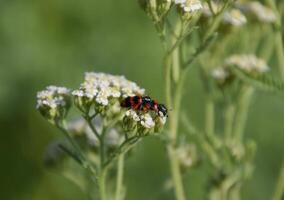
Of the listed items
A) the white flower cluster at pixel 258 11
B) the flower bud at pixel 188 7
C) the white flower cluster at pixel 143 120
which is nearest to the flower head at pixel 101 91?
the white flower cluster at pixel 143 120

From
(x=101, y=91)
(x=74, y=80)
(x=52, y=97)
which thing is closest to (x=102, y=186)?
(x=101, y=91)

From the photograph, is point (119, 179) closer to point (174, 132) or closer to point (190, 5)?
point (174, 132)

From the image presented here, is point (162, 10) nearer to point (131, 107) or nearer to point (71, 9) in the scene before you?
point (131, 107)

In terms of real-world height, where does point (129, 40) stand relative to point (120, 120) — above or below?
above

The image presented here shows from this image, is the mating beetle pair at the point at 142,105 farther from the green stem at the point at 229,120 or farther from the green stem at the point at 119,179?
the green stem at the point at 229,120

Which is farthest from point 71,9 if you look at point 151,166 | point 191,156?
point 191,156
